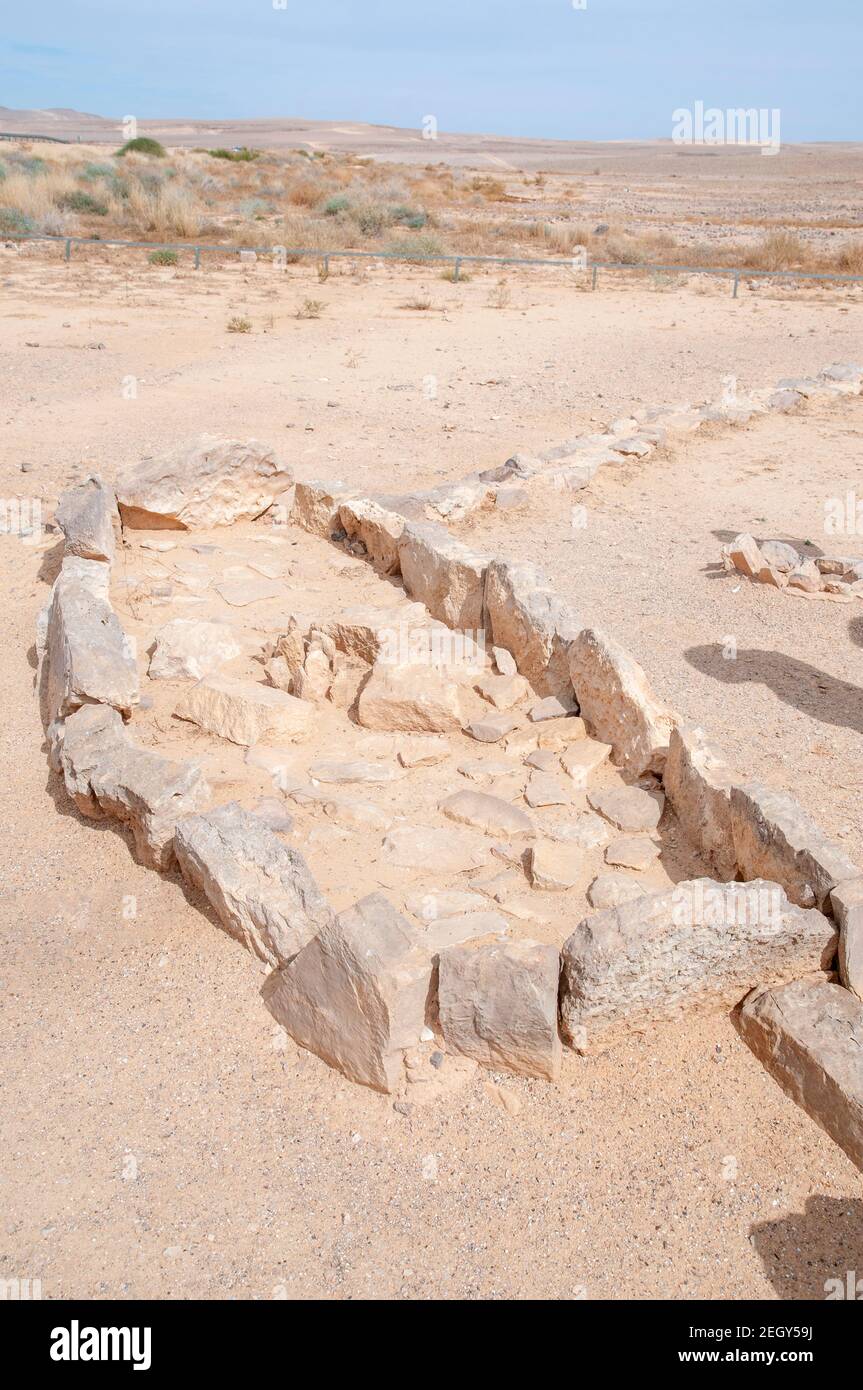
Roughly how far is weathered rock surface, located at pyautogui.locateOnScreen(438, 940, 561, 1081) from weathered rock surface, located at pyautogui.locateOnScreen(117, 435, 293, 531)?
16.9ft

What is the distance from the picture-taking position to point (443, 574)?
A: 6.46 meters

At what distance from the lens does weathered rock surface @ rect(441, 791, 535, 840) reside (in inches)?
175

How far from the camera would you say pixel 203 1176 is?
312 cm

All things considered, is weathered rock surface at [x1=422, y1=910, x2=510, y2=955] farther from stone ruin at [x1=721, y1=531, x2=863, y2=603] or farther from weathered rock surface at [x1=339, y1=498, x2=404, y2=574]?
stone ruin at [x1=721, y1=531, x2=863, y2=603]

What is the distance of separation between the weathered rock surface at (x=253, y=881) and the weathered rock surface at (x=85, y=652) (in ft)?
4.11

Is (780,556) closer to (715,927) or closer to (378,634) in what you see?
(378,634)

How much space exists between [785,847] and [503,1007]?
1256 millimetres

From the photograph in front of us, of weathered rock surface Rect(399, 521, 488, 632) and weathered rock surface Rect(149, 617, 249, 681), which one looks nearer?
weathered rock surface Rect(149, 617, 249, 681)

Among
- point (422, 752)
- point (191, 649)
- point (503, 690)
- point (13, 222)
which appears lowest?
point (422, 752)

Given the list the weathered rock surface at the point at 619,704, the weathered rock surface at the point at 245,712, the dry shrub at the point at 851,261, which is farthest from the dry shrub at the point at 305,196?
the weathered rock surface at the point at 619,704

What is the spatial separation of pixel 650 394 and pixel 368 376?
137 inches

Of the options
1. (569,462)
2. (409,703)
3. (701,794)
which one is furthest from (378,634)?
(569,462)

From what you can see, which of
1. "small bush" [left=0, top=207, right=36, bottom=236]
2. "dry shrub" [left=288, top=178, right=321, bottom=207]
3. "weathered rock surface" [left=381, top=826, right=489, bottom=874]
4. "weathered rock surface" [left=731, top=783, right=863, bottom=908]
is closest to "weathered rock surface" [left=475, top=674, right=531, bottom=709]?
"weathered rock surface" [left=381, top=826, right=489, bottom=874]
